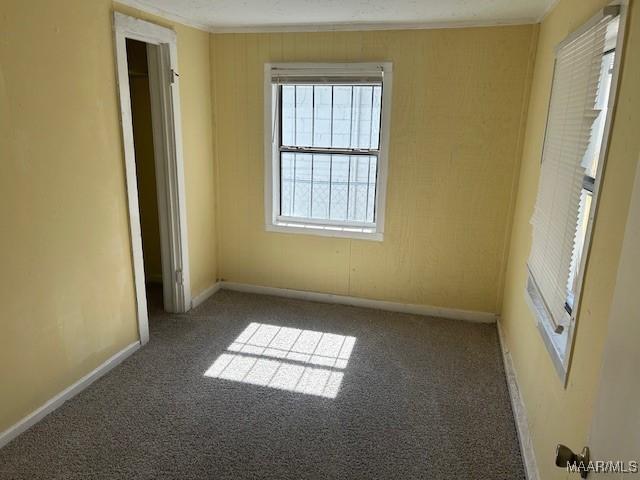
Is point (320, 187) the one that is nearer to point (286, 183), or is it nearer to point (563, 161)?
point (286, 183)

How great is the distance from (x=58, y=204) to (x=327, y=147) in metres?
2.06

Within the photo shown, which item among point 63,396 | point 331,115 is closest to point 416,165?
point 331,115

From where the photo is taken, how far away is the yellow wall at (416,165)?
321cm

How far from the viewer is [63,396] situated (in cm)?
248

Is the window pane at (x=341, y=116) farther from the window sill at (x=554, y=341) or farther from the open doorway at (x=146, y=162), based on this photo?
the window sill at (x=554, y=341)

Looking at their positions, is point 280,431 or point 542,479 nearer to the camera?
point 542,479

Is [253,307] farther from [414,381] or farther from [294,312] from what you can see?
[414,381]

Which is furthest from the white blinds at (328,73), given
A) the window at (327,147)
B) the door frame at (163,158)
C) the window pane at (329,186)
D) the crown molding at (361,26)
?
the door frame at (163,158)

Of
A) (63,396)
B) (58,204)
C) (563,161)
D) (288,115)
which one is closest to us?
(563,161)

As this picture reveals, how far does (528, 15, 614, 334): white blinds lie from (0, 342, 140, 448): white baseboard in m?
2.55

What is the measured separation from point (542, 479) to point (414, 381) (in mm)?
1008

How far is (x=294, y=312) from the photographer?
3742 millimetres

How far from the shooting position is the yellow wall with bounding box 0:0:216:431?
2080 millimetres

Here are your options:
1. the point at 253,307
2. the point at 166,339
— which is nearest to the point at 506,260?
the point at 253,307
